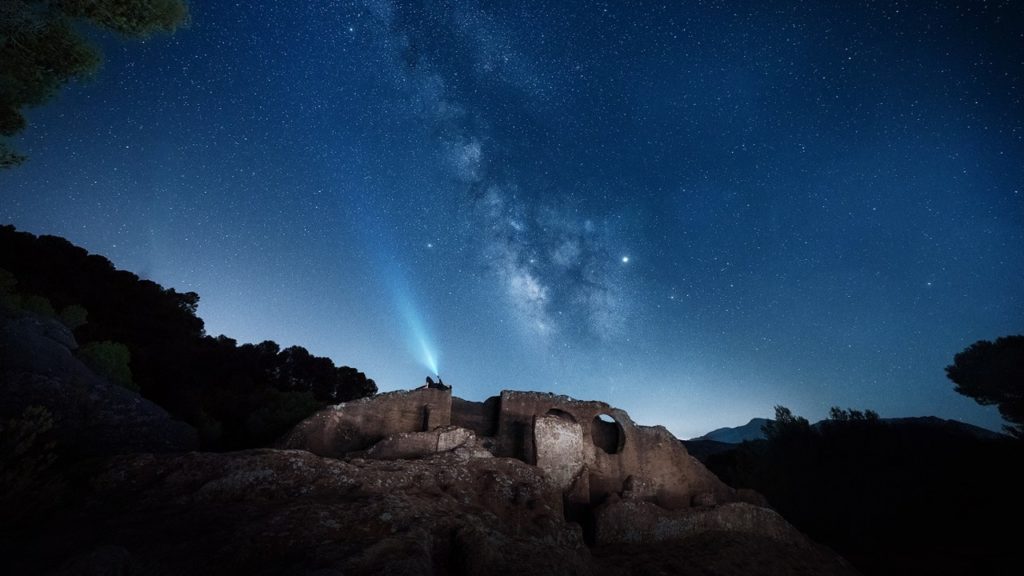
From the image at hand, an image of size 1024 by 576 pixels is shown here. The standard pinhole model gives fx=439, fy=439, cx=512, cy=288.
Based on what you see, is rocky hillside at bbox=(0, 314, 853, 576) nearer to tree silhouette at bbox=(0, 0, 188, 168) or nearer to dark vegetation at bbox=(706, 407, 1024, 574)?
tree silhouette at bbox=(0, 0, 188, 168)

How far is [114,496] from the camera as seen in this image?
19.7ft

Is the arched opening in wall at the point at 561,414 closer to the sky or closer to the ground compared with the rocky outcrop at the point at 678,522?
closer to the sky

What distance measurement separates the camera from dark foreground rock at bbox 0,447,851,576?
4375 millimetres

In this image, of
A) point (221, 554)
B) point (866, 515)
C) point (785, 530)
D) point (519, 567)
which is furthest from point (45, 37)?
point (866, 515)

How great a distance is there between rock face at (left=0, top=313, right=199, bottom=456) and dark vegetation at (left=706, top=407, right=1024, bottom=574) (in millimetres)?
24261

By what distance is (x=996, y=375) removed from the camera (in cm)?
2770

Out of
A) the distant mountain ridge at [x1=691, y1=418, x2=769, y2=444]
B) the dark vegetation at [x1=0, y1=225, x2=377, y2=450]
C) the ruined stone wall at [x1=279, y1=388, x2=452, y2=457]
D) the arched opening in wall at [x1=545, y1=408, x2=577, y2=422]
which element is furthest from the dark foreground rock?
the distant mountain ridge at [x1=691, y1=418, x2=769, y2=444]

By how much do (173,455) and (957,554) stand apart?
28.8 metres

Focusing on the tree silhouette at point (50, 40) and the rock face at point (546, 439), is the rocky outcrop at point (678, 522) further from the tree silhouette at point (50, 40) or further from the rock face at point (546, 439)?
the tree silhouette at point (50, 40)

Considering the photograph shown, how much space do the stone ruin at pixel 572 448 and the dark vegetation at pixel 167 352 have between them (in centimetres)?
791

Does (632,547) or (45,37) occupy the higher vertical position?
(45,37)

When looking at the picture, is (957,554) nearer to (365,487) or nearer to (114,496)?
(365,487)

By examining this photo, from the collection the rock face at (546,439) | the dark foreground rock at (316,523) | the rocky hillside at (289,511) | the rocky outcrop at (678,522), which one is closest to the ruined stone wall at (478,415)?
the rock face at (546,439)

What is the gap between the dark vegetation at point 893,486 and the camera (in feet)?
68.8
